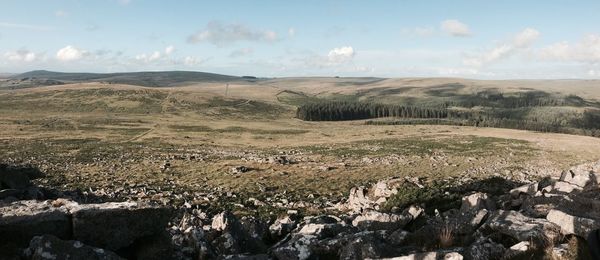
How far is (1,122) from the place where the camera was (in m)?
115

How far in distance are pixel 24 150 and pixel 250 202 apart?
50.6 metres

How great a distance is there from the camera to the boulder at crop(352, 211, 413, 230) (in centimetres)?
1786

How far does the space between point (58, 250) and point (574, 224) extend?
534 inches

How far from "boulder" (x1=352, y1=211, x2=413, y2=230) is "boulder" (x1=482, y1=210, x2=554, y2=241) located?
397 centimetres

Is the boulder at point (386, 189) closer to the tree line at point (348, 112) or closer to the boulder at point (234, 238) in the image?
the boulder at point (234, 238)

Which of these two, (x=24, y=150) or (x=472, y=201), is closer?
(x=472, y=201)

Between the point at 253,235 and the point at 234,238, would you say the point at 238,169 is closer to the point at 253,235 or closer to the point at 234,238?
the point at 253,235

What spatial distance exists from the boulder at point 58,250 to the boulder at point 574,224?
12408mm

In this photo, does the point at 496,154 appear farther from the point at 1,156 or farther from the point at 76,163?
the point at 1,156

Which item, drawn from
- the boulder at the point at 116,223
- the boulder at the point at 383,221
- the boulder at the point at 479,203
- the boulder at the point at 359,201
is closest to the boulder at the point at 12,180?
the boulder at the point at 116,223

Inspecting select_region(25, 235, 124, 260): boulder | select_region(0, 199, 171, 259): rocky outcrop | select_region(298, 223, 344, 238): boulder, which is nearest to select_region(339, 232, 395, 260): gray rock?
select_region(298, 223, 344, 238): boulder

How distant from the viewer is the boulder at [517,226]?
12.8 metres

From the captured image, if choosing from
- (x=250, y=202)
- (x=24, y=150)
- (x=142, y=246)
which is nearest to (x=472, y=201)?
(x=142, y=246)

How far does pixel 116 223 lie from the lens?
40.8 feet
